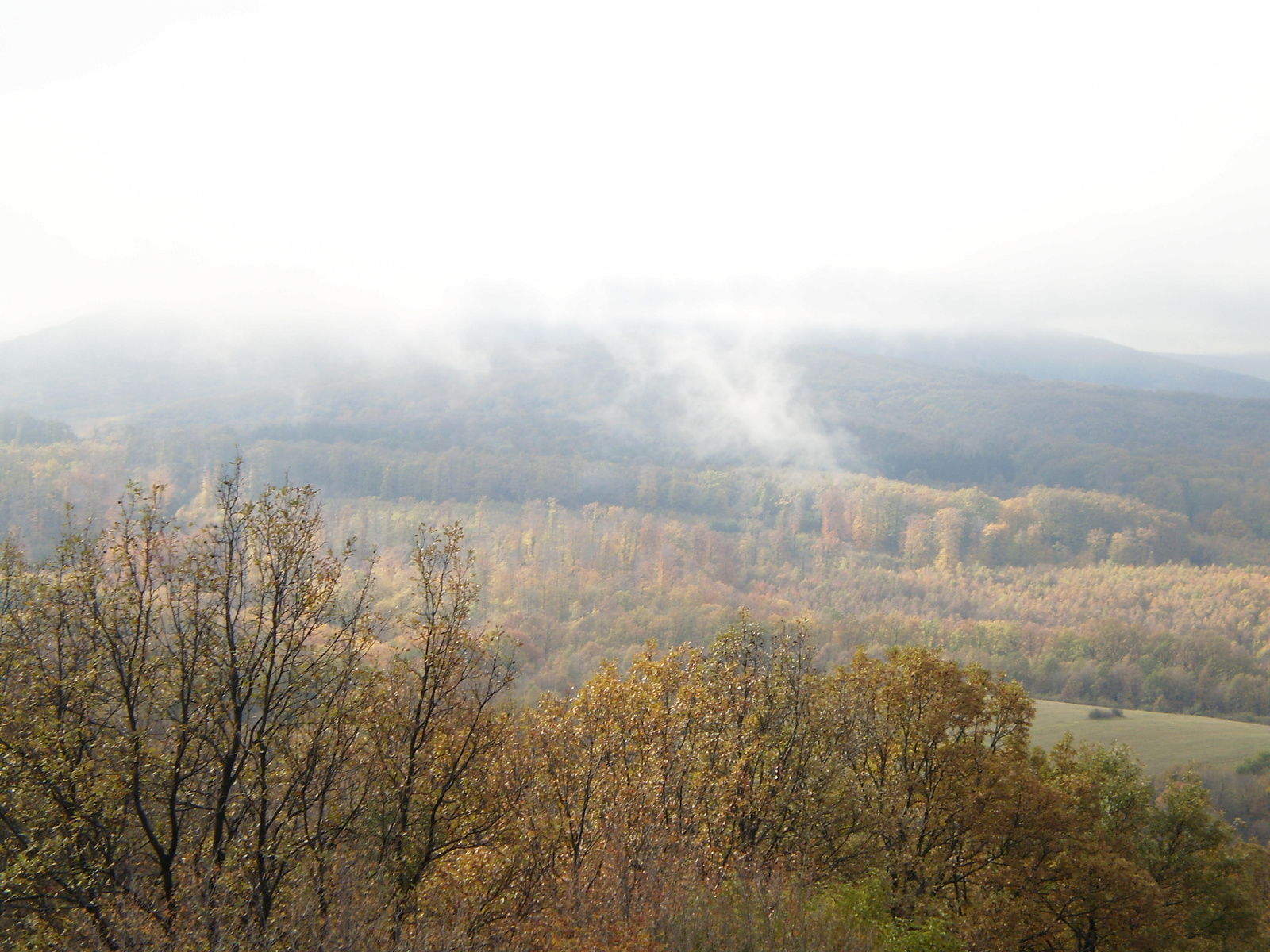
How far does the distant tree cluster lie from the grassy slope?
58559mm

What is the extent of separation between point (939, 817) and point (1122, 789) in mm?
11423

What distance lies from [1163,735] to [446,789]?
332 ft

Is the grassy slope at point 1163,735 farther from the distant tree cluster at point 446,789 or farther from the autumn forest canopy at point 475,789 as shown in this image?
the distant tree cluster at point 446,789

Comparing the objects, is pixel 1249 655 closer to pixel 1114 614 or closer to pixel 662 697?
pixel 1114 614

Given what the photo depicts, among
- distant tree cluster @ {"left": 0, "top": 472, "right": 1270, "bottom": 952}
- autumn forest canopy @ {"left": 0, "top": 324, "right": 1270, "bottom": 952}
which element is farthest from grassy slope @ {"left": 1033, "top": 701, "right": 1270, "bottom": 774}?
distant tree cluster @ {"left": 0, "top": 472, "right": 1270, "bottom": 952}

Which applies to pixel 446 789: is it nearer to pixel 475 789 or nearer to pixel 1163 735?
pixel 475 789

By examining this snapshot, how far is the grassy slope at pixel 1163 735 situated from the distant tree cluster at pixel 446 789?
5856 cm

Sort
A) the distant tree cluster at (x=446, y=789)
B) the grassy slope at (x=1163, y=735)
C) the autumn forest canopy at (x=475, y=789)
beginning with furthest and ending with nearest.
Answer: the grassy slope at (x=1163, y=735) → the autumn forest canopy at (x=475, y=789) → the distant tree cluster at (x=446, y=789)

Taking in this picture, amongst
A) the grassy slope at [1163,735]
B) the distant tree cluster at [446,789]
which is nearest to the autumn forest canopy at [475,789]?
the distant tree cluster at [446,789]

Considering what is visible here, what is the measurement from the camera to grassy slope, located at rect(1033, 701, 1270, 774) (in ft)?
260

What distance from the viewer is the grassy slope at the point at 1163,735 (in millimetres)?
79188

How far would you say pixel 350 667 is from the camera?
712 inches

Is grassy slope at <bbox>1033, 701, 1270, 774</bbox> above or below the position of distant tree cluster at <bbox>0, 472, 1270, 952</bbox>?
below

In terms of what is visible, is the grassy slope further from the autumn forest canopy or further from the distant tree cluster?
the distant tree cluster
